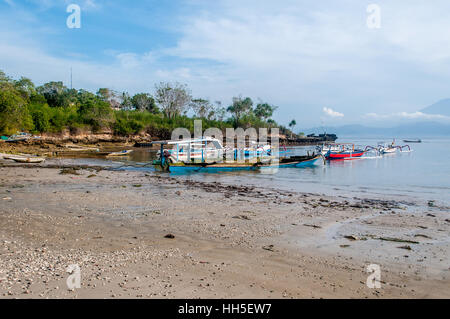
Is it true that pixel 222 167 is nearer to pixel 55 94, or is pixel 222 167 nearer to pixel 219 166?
pixel 219 166

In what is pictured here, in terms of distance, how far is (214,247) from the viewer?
7.00 m

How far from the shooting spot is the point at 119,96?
8425 centimetres

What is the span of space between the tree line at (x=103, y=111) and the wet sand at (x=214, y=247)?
89.8 ft

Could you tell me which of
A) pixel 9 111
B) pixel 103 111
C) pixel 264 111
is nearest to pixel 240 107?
pixel 264 111

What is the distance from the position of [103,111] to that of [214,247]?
5854 cm

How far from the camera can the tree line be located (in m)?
36.2

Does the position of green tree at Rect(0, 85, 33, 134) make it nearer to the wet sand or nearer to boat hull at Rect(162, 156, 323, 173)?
boat hull at Rect(162, 156, 323, 173)

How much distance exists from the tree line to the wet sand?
2738cm

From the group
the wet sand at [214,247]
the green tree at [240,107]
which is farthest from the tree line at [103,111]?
the wet sand at [214,247]

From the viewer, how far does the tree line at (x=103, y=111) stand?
36.2 meters

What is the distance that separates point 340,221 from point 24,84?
5910cm

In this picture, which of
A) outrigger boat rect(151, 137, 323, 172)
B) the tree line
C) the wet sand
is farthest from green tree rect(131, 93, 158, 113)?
the wet sand

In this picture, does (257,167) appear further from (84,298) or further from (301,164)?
(84,298)
